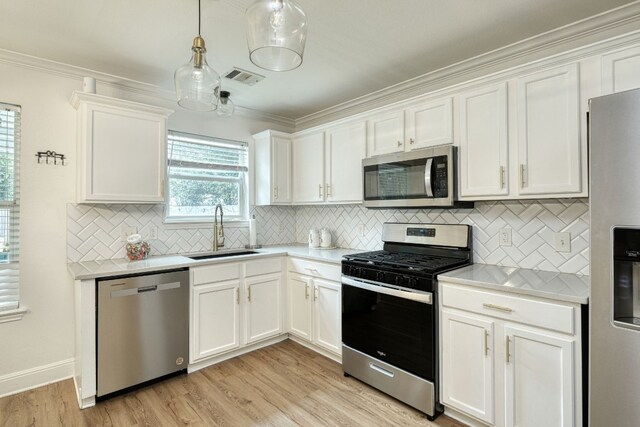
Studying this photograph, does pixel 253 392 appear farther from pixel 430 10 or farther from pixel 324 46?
pixel 430 10

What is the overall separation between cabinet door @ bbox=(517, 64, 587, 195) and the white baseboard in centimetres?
359

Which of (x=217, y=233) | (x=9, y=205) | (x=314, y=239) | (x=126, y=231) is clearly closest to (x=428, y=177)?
(x=314, y=239)

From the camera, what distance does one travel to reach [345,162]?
3.18 metres

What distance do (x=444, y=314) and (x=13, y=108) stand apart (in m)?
3.38

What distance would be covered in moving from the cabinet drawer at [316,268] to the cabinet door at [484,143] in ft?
3.79

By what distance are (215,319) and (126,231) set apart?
3.65ft

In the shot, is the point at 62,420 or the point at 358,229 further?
the point at 358,229

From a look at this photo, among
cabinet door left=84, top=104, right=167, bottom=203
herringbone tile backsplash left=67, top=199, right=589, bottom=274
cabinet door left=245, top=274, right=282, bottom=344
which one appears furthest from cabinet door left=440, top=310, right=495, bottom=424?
cabinet door left=84, top=104, right=167, bottom=203

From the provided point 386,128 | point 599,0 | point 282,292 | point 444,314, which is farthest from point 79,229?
point 599,0

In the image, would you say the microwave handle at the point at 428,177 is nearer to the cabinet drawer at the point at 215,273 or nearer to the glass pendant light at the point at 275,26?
the glass pendant light at the point at 275,26

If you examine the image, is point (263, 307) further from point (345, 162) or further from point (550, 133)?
point (550, 133)

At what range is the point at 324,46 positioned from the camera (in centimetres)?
240

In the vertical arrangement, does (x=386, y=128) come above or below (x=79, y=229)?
above

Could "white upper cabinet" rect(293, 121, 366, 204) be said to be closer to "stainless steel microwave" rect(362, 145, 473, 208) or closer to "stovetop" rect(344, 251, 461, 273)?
"stainless steel microwave" rect(362, 145, 473, 208)
